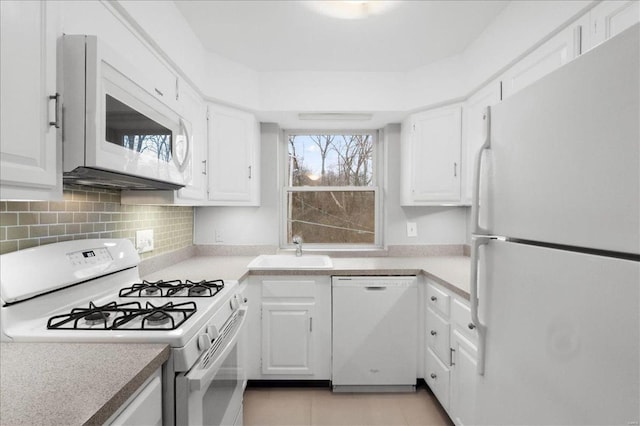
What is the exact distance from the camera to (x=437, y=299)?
1990 millimetres

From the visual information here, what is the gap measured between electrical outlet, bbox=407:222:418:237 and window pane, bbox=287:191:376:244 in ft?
1.07

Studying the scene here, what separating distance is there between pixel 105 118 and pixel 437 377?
2197 millimetres

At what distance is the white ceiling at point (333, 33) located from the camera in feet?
5.79

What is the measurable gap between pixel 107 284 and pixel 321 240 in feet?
5.91

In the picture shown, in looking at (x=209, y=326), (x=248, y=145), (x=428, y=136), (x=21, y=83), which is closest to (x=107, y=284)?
(x=209, y=326)

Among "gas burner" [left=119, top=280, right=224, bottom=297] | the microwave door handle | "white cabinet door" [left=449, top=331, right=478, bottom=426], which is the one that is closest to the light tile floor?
"white cabinet door" [left=449, top=331, right=478, bottom=426]

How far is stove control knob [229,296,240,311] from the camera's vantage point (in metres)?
1.51

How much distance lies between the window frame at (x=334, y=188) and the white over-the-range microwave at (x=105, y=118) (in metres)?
1.68

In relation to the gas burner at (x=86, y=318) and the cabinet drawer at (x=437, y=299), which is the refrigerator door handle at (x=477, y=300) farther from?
the gas burner at (x=86, y=318)

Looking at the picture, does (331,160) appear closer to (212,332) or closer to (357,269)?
(357,269)

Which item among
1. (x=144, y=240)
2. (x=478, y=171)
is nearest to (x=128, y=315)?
(x=144, y=240)

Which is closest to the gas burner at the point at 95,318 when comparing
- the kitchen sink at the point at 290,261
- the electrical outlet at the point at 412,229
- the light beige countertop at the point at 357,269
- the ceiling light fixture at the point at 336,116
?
the light beige countertop at the point at 357,269

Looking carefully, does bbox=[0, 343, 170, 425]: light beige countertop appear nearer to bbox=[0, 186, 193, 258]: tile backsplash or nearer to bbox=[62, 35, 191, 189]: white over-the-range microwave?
bbox=[0, 186, 193, 258]: tile backsplash

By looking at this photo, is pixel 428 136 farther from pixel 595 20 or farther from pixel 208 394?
pixel 208 394
